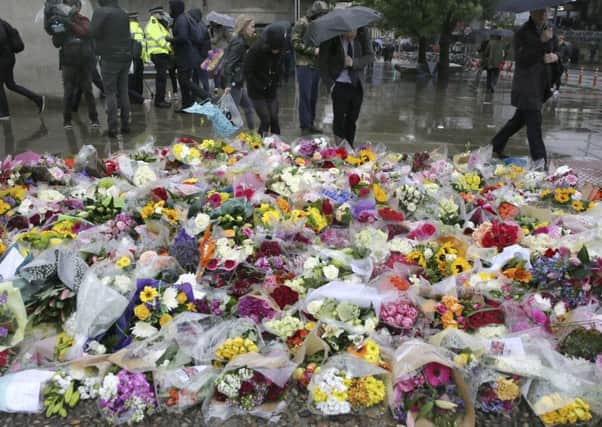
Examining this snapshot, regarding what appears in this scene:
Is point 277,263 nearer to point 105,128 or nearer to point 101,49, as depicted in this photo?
point 101,49

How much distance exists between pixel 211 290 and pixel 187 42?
666 cm

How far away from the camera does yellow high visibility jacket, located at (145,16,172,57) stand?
9.03 meters

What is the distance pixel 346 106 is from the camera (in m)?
5.75

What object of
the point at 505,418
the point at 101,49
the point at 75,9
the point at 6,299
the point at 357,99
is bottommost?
the point at 505,418

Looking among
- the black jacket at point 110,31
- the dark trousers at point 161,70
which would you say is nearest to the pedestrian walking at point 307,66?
the black jacket at point 110,31

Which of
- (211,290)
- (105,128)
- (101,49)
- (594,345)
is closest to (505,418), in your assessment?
(594,345)

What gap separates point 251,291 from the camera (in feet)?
9.53

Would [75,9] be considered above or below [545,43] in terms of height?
above

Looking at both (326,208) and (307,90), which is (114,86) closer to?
(307,90)

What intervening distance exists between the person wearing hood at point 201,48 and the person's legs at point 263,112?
9.96 ft

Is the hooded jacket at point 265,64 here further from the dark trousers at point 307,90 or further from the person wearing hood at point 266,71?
the dark trousers at point 307,90

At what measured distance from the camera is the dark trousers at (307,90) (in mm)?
7258

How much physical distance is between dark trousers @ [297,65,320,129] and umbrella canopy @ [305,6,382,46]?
183 centimetres

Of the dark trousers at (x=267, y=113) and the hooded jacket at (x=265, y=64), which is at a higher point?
the hooded jacket at (x=265, y=64)
